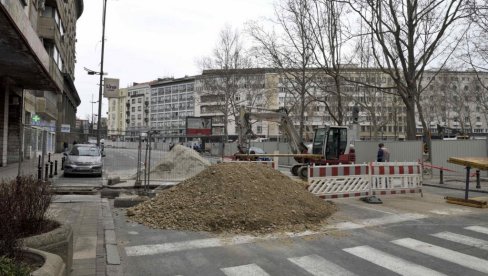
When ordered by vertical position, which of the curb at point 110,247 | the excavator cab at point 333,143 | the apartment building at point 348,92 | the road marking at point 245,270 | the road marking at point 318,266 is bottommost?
the road marking at point 245,270

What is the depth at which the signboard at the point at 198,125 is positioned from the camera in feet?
223

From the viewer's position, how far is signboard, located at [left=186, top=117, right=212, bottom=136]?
67875 millimetres

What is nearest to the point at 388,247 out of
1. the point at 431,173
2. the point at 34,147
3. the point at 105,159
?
the point at 34,147

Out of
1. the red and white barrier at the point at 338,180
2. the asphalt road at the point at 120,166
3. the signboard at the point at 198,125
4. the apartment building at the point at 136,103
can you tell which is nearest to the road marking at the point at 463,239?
the red and white barrier at the point at 338,180

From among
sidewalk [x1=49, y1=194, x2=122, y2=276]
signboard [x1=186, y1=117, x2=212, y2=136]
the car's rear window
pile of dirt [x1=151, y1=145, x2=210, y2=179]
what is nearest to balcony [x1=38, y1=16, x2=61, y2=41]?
the car's rear window

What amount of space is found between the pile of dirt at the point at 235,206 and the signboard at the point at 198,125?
57055mm

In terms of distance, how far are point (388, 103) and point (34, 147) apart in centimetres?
6337

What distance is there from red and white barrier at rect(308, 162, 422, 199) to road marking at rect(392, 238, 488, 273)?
440 cm

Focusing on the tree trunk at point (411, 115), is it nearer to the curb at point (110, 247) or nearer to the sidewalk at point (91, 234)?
the sidewalk at point (91, 234)

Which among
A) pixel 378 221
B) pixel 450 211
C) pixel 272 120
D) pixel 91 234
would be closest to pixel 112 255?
pixel 91 234

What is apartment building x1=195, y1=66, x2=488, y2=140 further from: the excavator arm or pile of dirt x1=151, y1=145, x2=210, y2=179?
pile of dirt x1=151, y1=145, x2=210, y2=179

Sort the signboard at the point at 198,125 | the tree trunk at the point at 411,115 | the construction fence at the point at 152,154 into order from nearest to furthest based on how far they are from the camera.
Answer: the construction fence at the point at 152,154
the tree trunk at the point at 411,115
the signboard at the point at 198,125

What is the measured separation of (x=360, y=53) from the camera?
40219 millimetres

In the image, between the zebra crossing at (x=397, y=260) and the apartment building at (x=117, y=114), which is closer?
the zebra crossing at (x=397, y=260)
